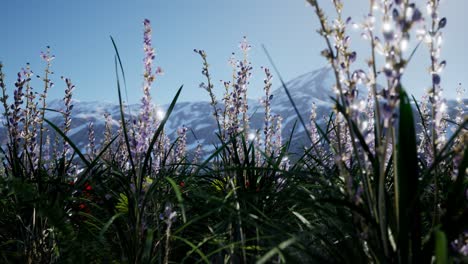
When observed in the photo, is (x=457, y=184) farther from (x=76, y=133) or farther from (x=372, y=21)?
(x=76, y=133)

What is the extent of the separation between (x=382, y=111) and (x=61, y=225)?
1362 millimetres

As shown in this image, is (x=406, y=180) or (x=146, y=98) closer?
(x=406, y=180)

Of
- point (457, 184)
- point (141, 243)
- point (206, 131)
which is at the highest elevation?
point (206, 131)

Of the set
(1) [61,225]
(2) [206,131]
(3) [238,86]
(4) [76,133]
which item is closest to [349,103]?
(1) [61,225]

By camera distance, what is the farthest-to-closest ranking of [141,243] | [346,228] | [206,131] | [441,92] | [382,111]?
1. [206,131]
2. [141,243]
3. [346,228]
4. [441,92]
5. [382,111]

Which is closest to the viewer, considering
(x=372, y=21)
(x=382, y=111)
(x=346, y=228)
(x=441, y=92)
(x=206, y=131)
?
(x=382, y=111)

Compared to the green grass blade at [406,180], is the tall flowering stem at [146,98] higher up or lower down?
higher up

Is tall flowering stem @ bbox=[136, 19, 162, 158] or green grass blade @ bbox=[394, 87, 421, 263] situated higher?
tall flowering stem @ bbox=[136, 19, 162, 158]

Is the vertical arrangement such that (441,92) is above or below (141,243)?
above

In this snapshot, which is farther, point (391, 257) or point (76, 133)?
point (76, 133)

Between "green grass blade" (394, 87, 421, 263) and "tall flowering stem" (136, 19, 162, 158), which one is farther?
"tall flowering stem" (136, 19, 162, 158)

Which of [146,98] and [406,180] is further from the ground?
[146,98]

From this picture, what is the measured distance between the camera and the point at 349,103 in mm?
1481

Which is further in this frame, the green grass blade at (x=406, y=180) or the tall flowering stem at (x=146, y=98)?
the tall flowering stem at (x=146, y=98)
